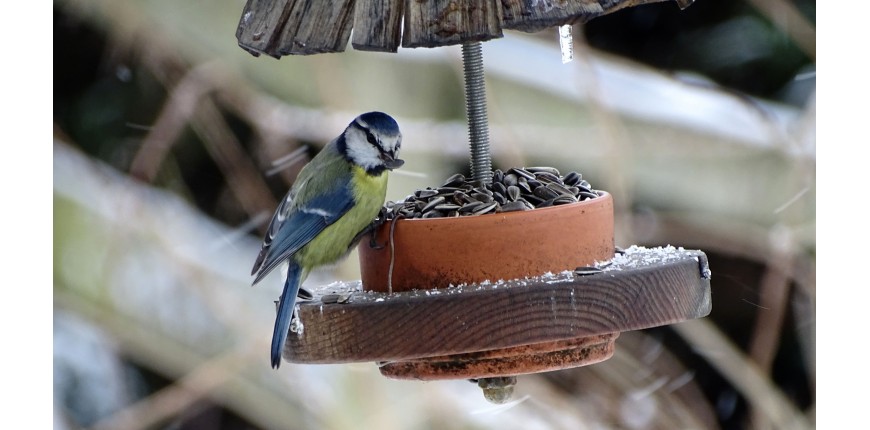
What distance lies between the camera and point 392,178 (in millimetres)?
3850

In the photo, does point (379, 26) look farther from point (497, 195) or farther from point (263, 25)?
point (497, 195)

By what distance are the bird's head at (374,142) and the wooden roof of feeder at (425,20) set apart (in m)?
0.39

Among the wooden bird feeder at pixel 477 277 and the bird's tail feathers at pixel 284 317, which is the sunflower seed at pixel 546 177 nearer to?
the wooden bird feeder at pixel 477 277

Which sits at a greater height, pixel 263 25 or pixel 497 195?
pixel 263 25

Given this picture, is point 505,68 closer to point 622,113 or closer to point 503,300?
point 622,113

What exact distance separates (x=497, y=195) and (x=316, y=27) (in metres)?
0.56

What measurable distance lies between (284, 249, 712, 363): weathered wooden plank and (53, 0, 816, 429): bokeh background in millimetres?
1723

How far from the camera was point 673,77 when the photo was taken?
3.99 m

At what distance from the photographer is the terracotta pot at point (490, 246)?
2096mm

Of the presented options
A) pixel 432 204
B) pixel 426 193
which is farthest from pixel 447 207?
pixel 426 193

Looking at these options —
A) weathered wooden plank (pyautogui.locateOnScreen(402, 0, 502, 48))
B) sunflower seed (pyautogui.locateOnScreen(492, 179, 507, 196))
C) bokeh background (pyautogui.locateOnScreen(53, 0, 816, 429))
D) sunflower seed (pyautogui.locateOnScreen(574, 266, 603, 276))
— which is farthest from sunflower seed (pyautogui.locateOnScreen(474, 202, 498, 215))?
bokeh background (pyautogui.locateOnScreen(53, 0, 816, 429))

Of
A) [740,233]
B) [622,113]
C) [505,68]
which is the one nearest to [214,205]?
[505,68]

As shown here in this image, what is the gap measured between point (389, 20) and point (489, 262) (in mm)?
537

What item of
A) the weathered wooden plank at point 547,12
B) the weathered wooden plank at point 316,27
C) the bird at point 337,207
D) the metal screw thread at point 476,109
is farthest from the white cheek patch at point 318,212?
the weathered wooden plank at point 547,12
